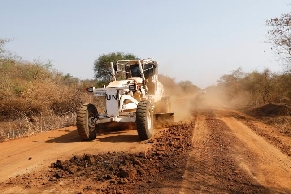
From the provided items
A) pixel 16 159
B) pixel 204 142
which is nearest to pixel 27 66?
pixel 16 159

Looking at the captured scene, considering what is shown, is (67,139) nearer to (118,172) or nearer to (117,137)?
(117,137)

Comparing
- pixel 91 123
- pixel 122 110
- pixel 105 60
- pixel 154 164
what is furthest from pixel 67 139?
pixel 105 60

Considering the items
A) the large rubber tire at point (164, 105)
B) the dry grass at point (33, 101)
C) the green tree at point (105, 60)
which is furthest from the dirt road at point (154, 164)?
the green tree at point (105, 60)

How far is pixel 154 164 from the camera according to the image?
6.46m

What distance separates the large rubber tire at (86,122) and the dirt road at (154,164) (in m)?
0.29

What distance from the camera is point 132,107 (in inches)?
416

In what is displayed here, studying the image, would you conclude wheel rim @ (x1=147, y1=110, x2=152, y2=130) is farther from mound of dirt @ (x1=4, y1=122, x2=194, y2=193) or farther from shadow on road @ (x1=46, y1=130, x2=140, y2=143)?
mound of dirt @ (x1=4, y1=122, x2=194, y2=193)

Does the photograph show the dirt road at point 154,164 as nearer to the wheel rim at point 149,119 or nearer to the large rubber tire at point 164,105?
the wheel rim at point 149,119

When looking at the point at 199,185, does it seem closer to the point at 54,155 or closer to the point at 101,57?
the point at 54,155

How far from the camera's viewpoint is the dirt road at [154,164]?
5.31 metres

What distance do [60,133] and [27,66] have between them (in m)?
9.77

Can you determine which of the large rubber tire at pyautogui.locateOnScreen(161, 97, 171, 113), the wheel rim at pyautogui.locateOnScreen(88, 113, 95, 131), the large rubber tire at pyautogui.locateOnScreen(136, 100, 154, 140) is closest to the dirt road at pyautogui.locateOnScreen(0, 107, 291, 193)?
the large rubber tire at pyautogui.locateOnScreen(136, 100, 154, 140)

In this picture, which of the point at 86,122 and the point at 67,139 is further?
the point at 67,139

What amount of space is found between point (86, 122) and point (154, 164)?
3.76 metres
